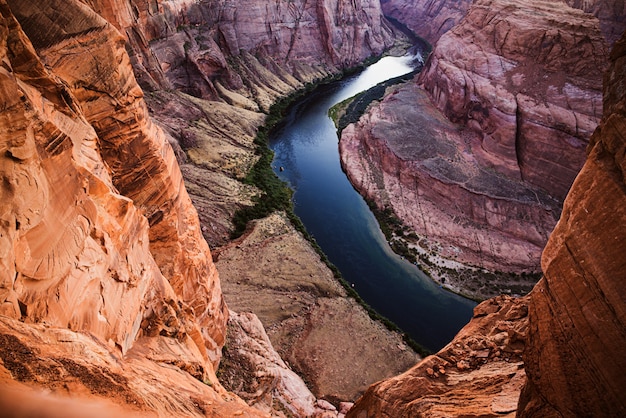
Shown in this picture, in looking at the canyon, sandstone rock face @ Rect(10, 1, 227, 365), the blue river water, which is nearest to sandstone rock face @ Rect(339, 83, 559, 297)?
the canyon

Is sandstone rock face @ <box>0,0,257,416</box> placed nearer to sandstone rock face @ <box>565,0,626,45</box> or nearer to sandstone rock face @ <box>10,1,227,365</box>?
sandstone rock face @ <box>10,1,227,365</box>

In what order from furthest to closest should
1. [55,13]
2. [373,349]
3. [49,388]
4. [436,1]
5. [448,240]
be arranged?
[436,1] → [448,240] → [373,349] → [55,13] → [49,388]

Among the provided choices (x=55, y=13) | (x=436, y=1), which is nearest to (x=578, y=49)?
(x=55, y=13)

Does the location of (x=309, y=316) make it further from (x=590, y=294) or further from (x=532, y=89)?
(x=532, y=89)

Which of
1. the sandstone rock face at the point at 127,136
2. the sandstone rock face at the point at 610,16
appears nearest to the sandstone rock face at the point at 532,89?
the sandstone rock face at the point at 610,16

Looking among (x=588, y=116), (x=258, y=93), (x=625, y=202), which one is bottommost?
(x=588, y=116)

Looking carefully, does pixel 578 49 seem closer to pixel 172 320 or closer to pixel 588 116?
pixel 588 116
